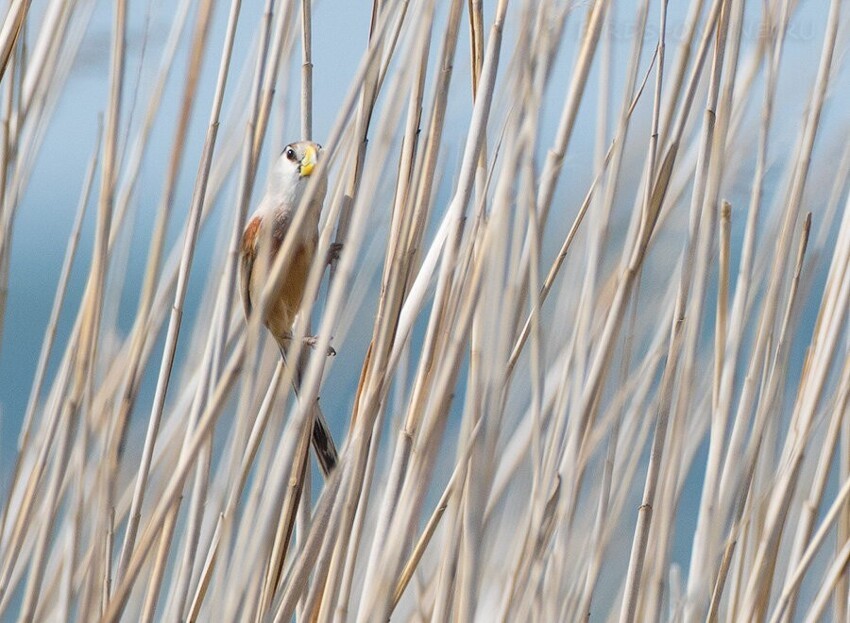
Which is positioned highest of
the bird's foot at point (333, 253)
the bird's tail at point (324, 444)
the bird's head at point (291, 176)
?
the bird's head at point (291, 176)

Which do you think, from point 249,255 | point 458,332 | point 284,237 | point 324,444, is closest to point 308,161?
point 284,237

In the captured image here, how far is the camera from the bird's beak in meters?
1.50

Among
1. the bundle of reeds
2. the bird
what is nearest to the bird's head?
the bird

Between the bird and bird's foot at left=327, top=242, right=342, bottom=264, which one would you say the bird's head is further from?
bird's foot at left=327, top=242, right=342, bottom=264

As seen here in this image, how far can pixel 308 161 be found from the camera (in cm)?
153

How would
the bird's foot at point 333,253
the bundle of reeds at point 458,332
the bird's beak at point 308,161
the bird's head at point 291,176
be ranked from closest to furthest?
the bundle of reeds at point 458,332
the bird's foot at point 333,253
the bird's beak at point 308,161
the bird's head at point 291,176

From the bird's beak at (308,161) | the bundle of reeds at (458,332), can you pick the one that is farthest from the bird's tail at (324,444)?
the bird's beak at (308,161)

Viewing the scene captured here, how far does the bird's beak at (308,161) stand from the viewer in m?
1.50

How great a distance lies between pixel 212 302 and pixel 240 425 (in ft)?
1.23

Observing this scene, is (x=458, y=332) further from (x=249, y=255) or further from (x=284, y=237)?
(x=249, y=255)

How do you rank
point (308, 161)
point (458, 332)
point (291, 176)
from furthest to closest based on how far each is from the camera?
1. point (291, 176)
2. point (308, 161)
3. point (458, 332)

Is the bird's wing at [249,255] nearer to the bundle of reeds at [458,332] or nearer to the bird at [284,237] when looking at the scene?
the bird at [284,237]

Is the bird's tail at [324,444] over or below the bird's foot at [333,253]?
below

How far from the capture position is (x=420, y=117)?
3.61 feet
